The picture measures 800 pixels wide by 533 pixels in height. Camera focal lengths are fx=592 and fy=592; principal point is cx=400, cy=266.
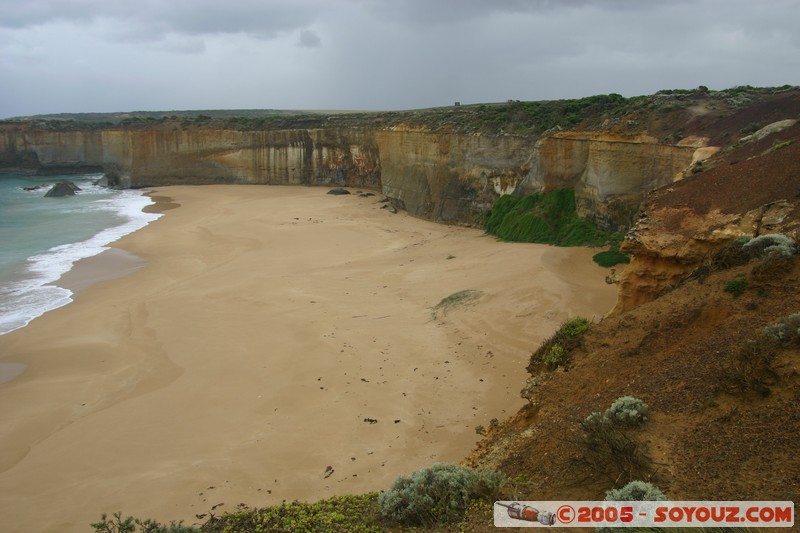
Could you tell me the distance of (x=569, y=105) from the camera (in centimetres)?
2578

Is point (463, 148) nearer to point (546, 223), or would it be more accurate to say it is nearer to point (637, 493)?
point (546, 223)

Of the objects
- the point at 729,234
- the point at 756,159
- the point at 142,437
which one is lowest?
the point at 142,437

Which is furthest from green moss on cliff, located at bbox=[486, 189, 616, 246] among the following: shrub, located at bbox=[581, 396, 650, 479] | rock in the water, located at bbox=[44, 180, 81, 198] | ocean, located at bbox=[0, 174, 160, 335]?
rock in the water, located at bbox=[44, 180, 81, 198]

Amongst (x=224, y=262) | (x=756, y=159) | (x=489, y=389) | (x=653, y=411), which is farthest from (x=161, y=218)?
(x=653, y=411)

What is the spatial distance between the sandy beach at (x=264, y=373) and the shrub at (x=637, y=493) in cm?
A: 409

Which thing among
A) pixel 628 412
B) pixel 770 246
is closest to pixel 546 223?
pixel 770 246

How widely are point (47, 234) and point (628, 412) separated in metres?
31.8

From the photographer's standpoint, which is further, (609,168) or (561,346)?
(609,168)

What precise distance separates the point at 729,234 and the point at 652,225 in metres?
1.45

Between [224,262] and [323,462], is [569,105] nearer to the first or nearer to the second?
[224,262]

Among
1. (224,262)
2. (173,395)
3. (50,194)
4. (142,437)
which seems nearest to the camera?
(142,437)

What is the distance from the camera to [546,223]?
853 inches

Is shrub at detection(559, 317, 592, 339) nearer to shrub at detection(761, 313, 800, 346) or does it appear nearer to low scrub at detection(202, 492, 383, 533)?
shrub at detection(761, 313, 800, 346)

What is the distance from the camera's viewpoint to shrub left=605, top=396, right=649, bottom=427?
6.07 meters
